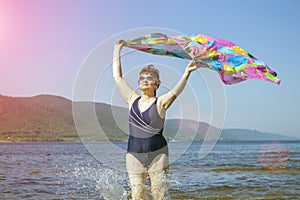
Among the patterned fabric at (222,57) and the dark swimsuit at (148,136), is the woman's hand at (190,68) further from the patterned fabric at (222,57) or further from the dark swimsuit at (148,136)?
the dark swimsuit at (148,136)

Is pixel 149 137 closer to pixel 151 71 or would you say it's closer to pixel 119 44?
pixel 151 71

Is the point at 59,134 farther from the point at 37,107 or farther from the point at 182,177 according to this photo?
the point at 182,177

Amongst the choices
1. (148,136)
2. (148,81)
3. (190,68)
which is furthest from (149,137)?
(190,68)

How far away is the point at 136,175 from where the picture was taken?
542 cm

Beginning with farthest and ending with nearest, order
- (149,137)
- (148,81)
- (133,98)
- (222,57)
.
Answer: (222,57), (133,98), (148,81), (149,137)

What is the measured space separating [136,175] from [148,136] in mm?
581

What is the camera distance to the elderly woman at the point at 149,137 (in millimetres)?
5324

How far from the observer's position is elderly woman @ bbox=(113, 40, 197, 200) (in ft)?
17.5

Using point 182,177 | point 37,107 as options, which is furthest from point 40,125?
point 182,177

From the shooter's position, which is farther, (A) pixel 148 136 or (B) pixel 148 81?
(B) pixel 148 81

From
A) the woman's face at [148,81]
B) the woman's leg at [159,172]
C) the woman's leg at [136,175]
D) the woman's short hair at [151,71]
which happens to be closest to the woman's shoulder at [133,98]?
the woman's face at [148,81]

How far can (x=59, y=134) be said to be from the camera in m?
149

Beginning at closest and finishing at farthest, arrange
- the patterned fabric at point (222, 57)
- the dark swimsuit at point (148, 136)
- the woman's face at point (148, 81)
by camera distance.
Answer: the dark swimsuit at point (148, 136) < the woman's face at point (148, 81) < the patterned fabric at point (222, 57)

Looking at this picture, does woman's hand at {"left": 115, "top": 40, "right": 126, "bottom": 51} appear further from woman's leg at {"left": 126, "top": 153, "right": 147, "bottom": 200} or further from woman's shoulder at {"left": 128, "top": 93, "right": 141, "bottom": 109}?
woman's leg at {"left": 126, "top": 153, "right": 147, "bottom": 200}
